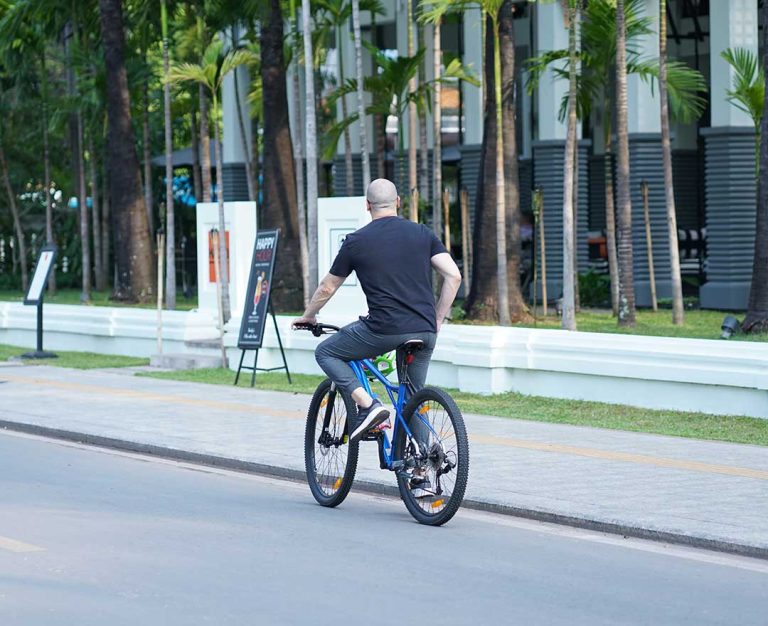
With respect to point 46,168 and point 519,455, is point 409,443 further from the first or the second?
point 46,168

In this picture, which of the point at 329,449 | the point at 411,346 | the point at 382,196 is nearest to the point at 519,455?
the point at 329,449

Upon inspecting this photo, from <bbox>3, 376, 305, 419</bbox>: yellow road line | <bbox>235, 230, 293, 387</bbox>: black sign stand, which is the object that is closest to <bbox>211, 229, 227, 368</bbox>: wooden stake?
<bbox>235, 230, 293, 387</bbox>: black sign stand

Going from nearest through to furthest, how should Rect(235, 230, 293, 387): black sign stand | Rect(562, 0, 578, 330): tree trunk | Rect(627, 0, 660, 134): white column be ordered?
1. Rect(235, 230, 293, 387): black sign stand
2. Rect(562, 0, 578, 330): tree trunk
3. Rect(627, 0, 660, 134): white column

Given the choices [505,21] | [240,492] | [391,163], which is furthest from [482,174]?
[391,163]

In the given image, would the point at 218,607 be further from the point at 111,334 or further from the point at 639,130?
the point at 639,130

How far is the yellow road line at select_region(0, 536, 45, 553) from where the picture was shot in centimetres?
828

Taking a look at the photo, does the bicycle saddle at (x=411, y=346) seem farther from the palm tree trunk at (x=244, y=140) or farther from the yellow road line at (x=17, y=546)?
the palm tree trunk at (x=244, y=140)

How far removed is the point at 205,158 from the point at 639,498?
67.4 ft

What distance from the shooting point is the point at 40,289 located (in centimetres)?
2188

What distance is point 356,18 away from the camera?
23766 mm

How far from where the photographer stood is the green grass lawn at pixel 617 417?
1299cm

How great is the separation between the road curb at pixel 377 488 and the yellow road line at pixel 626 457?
1.93 m

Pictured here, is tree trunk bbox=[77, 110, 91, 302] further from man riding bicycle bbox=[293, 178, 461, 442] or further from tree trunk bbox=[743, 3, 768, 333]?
man riding bicycle bbox=[293, 178, 461, 442]

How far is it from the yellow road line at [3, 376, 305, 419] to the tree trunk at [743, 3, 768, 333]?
21.0 feet
